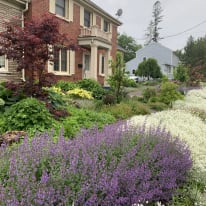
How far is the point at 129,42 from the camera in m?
69.6

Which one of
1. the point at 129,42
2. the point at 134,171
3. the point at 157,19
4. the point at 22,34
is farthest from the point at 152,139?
the point at 129,42

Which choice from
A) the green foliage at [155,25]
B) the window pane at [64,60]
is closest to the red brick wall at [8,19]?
the window pane at [64,60]

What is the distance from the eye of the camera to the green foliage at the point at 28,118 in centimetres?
498

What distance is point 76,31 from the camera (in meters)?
15.7

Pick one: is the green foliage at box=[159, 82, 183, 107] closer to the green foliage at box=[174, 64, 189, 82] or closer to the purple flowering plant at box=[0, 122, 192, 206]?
the purple flowering plant at box=[0, 122, 192, 206]

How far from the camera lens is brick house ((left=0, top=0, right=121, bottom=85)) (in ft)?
40.4

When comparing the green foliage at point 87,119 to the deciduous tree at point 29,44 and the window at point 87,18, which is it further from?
the window at point 87,18

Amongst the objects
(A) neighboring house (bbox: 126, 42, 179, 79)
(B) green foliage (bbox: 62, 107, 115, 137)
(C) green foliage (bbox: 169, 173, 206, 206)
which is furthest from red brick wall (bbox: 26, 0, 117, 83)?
(A) neighboring house (bbox: 126, 42, 179, 79)

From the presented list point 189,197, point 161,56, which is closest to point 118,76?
point 189,197

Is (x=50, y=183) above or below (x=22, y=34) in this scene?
below

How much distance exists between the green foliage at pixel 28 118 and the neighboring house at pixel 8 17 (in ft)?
19.5

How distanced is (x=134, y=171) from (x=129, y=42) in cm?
7012

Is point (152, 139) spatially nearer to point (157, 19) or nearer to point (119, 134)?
A: point (119, 134)

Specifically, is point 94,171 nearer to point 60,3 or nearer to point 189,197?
point 189,197
